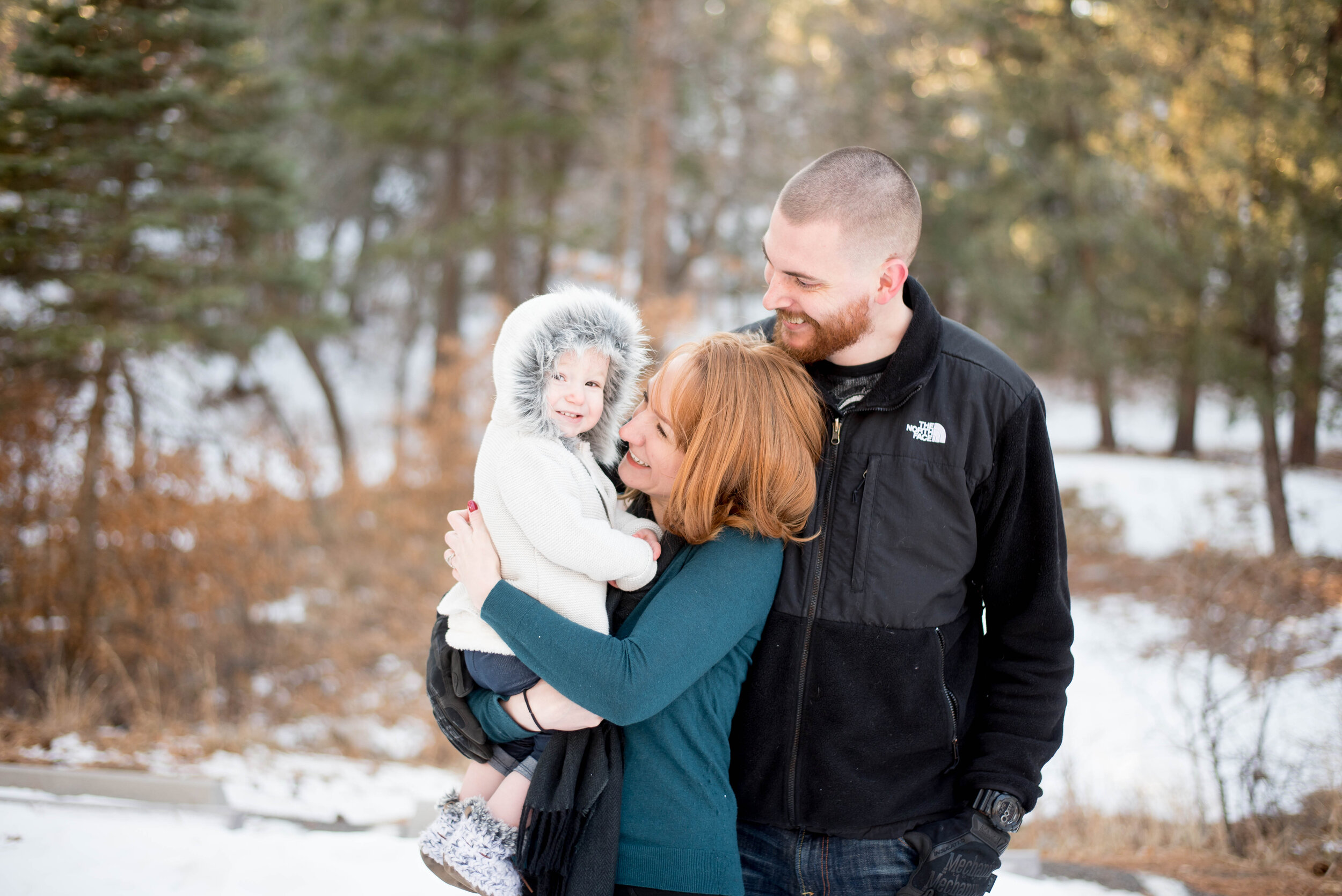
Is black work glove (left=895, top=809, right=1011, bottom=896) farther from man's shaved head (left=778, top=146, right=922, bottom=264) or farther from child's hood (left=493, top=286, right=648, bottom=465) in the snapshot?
man's shaved head (left=778, top=146, right=922, bottom=264)

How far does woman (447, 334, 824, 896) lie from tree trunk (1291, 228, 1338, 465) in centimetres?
887

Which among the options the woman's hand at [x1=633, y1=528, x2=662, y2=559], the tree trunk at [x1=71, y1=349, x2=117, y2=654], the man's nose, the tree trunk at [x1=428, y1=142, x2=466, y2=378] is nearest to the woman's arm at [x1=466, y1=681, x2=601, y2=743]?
the woman's hand at [x1=633, y1=528, x2=662, y2=559]

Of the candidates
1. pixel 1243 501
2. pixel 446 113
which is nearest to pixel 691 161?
pixel 446 113

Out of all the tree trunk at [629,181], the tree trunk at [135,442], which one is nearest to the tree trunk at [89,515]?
the tree trunk at [135,442]

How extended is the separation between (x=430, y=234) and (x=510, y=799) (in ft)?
47.6

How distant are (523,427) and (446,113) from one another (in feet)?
45.9

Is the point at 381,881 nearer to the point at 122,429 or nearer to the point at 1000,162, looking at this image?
the point at 122,429


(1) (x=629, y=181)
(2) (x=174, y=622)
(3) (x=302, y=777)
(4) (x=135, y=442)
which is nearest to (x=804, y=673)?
(3) (x=302, y=777)

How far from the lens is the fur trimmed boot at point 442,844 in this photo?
2096 millimetres

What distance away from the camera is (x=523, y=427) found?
7.67 feet

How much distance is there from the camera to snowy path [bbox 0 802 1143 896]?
3.10 m

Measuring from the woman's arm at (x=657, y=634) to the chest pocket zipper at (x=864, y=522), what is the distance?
8.1 inches

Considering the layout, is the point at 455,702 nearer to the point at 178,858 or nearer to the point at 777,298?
the point at 777,298

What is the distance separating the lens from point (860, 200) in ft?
7.79
